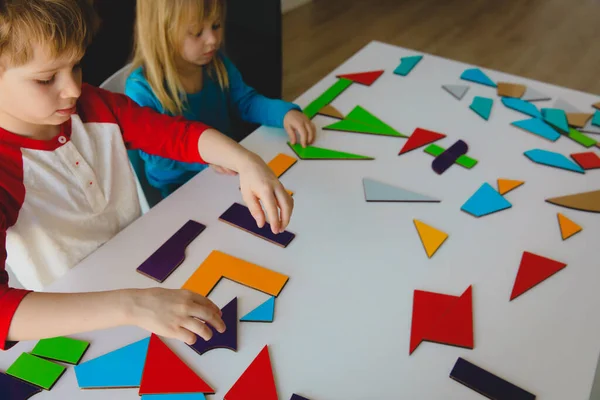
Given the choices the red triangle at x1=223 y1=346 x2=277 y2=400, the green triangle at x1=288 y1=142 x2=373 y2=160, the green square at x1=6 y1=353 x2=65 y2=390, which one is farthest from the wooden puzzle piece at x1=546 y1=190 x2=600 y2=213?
the green square at x1=6 y1=353 x2=65 y2=390

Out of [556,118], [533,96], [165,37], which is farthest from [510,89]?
[165,37]

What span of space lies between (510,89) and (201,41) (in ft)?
2.63

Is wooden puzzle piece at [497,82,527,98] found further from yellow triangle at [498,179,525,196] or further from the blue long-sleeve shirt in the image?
the blue long-sleeve shirt

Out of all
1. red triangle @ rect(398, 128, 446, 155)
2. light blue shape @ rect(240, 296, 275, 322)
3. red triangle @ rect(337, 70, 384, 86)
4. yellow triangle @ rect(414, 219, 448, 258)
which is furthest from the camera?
red triangle @ rect(337, 70, 384, 86)

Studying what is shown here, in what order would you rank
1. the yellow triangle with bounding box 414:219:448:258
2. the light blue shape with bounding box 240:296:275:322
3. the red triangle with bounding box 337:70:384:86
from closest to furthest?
the light blue shape with bounding box 240:296:275:322 < the yellow triangle with bounding box 414:219:448:258 < the red triangle with bounding box 337:70:384:86

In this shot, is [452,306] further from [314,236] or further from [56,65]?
[56,65]

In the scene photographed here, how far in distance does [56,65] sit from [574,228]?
35.9 inches

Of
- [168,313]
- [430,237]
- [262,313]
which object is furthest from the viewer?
[430,237]

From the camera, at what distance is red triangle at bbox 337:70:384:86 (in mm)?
1316

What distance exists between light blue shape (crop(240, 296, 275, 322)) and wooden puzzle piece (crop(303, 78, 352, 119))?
57 centimetres

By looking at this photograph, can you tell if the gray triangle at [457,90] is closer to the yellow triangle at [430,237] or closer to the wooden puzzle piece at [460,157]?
the wooden puzzle piece at [460,157]

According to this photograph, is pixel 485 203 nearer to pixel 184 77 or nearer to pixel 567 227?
pixel 567 227

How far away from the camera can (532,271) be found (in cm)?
81

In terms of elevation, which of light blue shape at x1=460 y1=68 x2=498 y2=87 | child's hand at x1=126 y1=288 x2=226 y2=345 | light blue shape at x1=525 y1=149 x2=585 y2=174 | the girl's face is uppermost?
the girl's face
